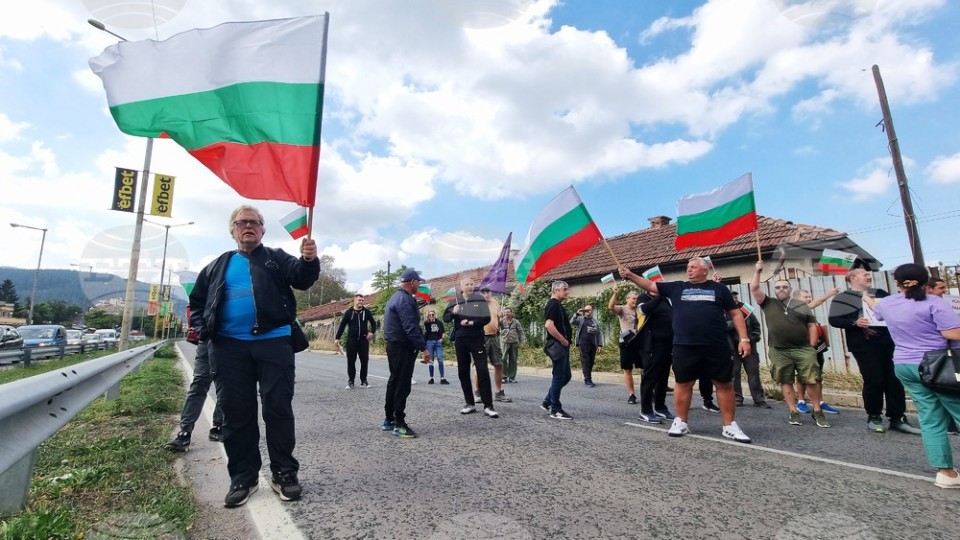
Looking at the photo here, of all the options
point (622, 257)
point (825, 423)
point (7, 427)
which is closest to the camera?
point (7, 427)

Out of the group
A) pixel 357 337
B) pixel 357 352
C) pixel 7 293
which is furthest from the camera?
pixel 7 293

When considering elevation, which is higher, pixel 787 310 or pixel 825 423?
pixel 787 310

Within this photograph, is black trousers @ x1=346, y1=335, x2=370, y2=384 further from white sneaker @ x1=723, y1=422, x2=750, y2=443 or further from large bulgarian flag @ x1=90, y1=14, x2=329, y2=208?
white sneaker @ x1=723, y1=422, x2=750, y2=443

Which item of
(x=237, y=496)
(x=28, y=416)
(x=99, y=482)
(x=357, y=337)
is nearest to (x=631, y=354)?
(x=357, y=337)

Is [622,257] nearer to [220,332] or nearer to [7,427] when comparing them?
[220,332]

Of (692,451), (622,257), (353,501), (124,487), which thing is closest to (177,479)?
(124,487)

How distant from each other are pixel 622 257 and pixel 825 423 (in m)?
13.7

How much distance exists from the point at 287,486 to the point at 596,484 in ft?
6.89

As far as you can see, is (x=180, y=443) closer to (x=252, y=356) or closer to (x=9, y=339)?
(x=252, y=356)

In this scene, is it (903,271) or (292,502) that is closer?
(292,502)

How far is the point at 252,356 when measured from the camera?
3314 mm

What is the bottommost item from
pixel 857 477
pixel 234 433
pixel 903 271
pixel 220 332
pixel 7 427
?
pixel 857 477

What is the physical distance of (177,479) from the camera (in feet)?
11.8

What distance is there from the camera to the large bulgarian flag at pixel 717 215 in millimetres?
7495
